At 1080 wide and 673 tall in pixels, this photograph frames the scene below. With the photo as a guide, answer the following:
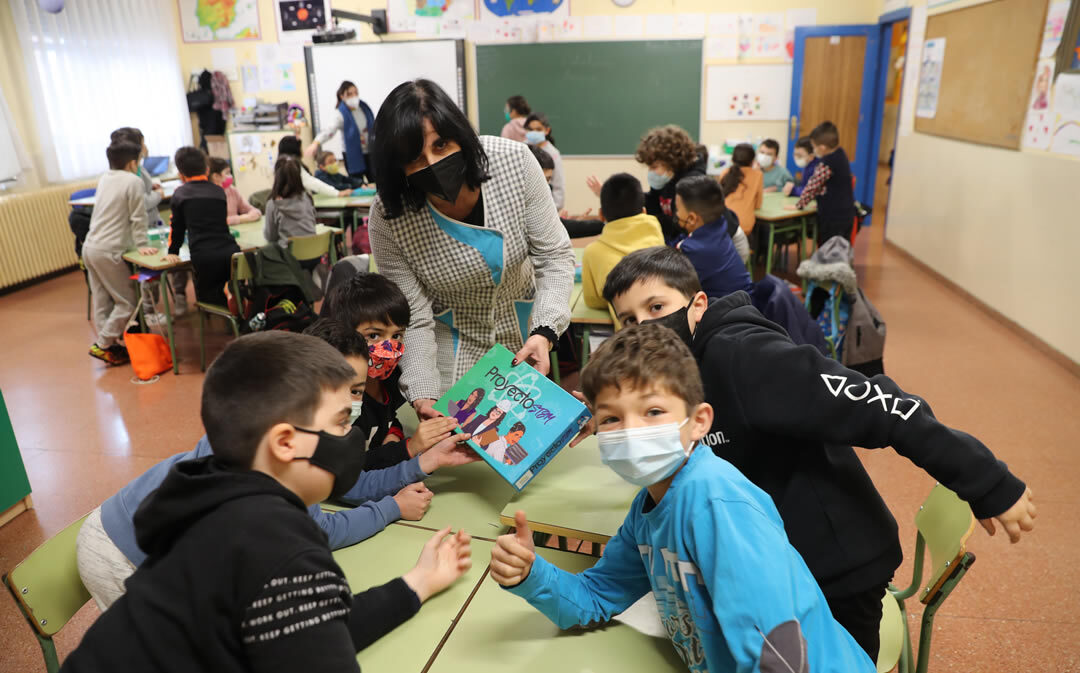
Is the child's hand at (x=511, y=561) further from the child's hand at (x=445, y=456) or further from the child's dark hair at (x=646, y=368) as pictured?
the child's hand at (x=445, y=456)

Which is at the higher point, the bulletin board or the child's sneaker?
the bulletin board

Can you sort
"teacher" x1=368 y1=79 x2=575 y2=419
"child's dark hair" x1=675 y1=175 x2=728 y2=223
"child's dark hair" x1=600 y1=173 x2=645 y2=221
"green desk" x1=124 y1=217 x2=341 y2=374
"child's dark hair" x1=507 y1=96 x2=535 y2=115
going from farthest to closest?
1. "child's dark hair" x1=507 y1=96 x2=535 y2=115
2. "green desk" x1=124 y1=217 x2=341 y2=374
3. "child's dark hair" x1=675 y1=175 x2=728 y2=223
4. "child's dark hair" x1=600 y1=173 x2=645 y2=221
5. "teacher" x1=368 y1=79 x2=575 y2=419

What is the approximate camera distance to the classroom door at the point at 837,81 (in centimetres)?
804

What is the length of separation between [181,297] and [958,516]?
629 cm

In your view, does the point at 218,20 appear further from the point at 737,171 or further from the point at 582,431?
the point at 582,431

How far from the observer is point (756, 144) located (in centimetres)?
848

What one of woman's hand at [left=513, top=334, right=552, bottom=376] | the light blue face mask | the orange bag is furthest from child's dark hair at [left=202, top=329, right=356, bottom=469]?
the orange bag

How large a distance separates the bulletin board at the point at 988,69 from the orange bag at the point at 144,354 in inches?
243

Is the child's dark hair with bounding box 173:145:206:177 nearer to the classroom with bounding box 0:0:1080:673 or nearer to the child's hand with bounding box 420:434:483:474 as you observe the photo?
the classroom with bounding box 0:0:1080:673

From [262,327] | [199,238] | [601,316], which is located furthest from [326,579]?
[199,238]

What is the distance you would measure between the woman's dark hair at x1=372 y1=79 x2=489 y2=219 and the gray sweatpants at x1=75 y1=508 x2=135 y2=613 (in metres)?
1.02

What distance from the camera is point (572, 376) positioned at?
4.47 metres

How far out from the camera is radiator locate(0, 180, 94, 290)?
6672 mm

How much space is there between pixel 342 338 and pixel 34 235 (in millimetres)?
7065
